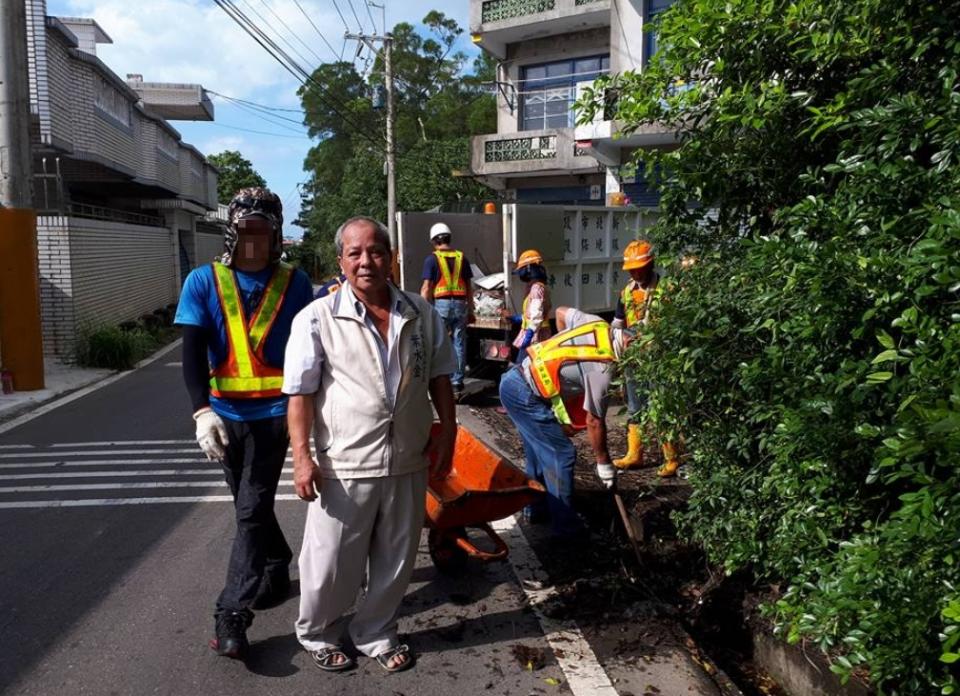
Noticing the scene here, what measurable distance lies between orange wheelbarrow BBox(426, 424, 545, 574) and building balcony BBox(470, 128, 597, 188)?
55.2 ft

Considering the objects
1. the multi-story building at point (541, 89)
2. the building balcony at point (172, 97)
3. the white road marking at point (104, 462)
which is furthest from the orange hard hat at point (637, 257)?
the building balcony at point (172, 97)

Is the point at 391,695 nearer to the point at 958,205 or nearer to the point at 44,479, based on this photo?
the point at 958,205

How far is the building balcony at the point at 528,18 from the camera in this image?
20531 mm

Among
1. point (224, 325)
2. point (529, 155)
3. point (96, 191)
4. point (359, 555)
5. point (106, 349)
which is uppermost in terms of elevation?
point (529, 155)

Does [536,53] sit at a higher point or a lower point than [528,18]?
lower

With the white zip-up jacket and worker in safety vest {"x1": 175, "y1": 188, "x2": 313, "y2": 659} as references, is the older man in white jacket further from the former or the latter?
worker in safety vest {"x1": 175, "y1": 188, "x2": 313, "y2": 659}

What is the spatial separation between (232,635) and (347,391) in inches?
46.1

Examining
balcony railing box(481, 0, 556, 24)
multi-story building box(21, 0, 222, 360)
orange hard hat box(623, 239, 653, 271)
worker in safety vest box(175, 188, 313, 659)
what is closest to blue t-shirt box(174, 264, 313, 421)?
worker in safety vest box(175, 188, 313, 659)

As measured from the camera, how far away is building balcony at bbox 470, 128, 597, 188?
21297mm

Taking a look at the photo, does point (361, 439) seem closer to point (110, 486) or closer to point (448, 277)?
point (110, 486)

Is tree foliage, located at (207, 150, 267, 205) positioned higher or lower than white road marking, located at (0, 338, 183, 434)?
higher

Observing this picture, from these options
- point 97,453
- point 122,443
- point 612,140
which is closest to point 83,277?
point 122,443

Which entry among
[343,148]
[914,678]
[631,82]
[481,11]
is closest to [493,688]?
[914,678]

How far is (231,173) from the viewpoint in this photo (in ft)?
184
